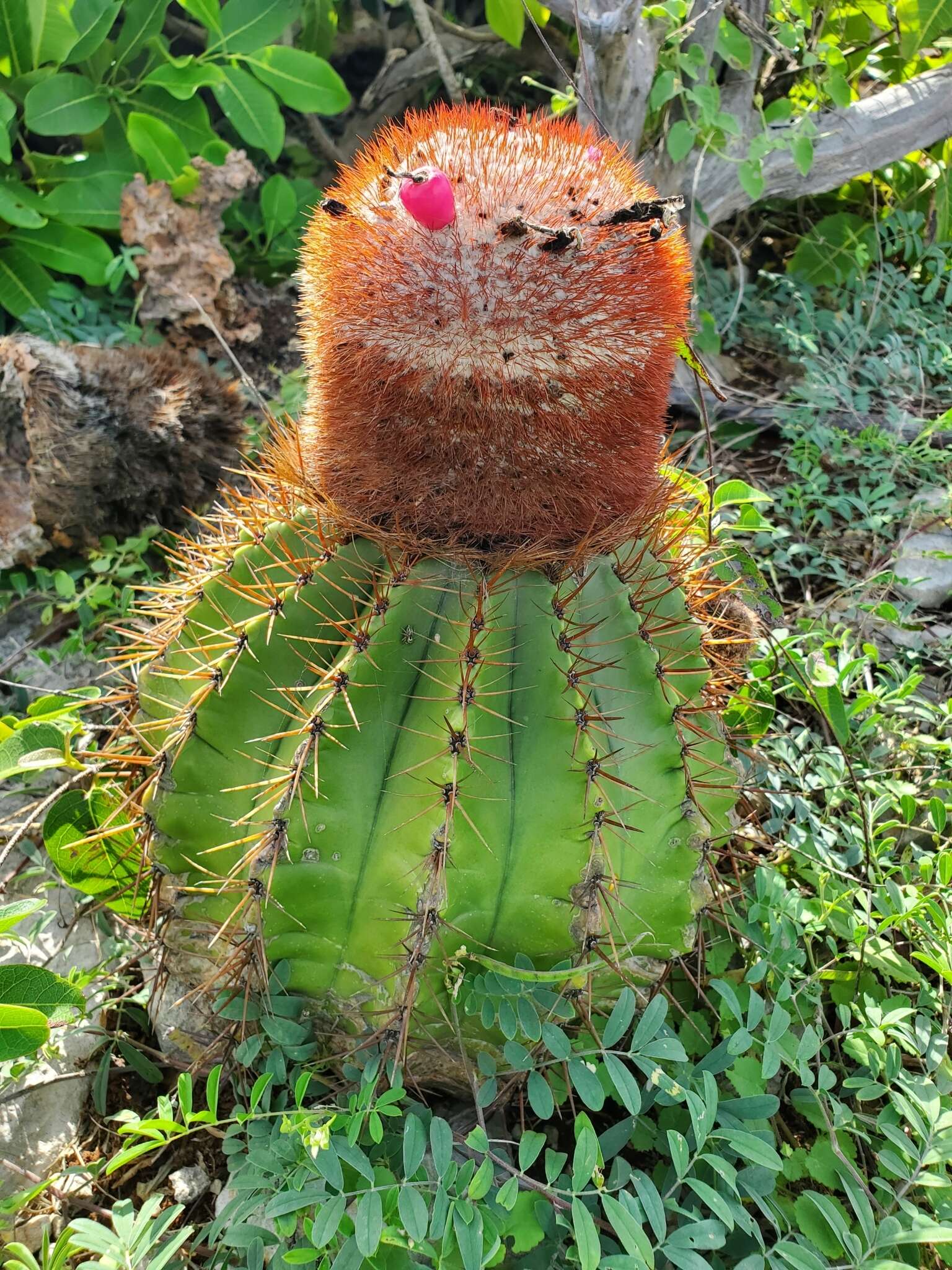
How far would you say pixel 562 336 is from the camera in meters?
1.24

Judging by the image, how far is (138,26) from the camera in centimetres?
310

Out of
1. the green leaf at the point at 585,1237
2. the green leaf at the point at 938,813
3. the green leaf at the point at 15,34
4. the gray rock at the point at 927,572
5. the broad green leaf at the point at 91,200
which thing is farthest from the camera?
the broad green leaf at the point at 91,200

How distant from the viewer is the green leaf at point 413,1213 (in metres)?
1.17

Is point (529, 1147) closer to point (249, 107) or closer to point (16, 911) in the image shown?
point (16, 911)

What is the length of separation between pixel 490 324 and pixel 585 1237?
1140mm

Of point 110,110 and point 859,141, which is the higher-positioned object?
point 110,110

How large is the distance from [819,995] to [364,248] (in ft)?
4.61

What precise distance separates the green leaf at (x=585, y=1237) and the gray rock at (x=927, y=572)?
1904 millimetres

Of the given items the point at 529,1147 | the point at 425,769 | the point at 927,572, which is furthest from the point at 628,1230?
the point at 927,572

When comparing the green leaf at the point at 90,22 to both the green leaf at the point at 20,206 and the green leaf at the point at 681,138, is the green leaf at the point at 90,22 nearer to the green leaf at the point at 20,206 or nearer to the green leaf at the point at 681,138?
the green leaf at the point at 20,206

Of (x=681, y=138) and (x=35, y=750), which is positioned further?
(x=681, y=138)

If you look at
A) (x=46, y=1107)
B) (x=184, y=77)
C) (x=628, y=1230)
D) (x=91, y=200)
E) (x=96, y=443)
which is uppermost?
(x=184, y=77)

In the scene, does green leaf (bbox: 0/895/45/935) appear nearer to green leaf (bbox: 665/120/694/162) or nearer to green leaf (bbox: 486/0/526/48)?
green leaf (bbox: 665/120/694/162)

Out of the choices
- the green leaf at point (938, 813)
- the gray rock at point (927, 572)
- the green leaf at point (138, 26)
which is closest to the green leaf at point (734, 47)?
the gray rock at point (927, 572)
